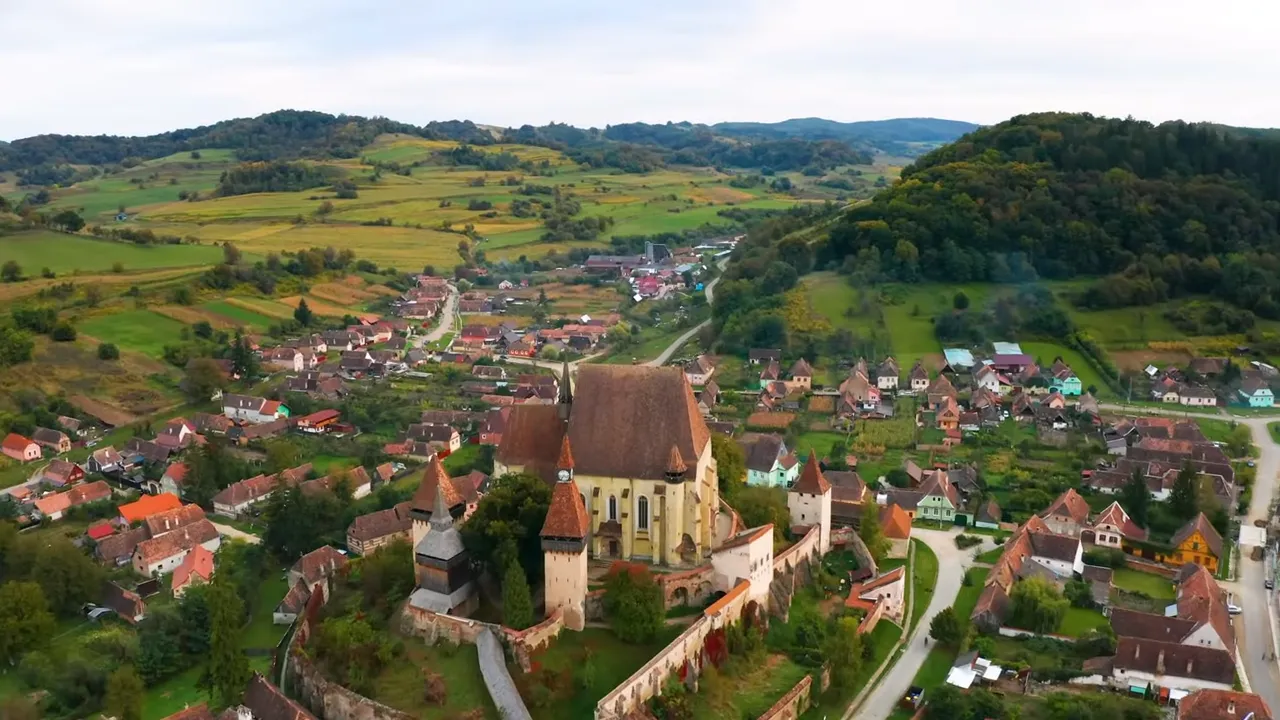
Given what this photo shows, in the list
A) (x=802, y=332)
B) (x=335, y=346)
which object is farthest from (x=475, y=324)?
(x=802, y=332)

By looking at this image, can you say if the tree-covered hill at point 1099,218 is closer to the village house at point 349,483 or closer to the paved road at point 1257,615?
the paved road at point 1257,615

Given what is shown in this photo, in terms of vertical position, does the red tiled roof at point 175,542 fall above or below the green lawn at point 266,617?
above

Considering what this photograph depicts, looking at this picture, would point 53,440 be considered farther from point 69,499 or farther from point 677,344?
point 677,344

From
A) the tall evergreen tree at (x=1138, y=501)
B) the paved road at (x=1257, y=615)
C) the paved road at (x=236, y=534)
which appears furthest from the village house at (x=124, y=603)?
the tall evergreen tree at (x=1138, y=501)

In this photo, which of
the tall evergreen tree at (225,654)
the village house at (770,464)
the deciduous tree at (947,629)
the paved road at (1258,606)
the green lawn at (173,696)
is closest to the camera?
the tall evergreen tree at (225,654)

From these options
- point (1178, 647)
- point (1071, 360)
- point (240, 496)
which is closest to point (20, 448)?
point (240, 496)

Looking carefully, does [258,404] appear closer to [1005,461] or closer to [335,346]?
[335,346]

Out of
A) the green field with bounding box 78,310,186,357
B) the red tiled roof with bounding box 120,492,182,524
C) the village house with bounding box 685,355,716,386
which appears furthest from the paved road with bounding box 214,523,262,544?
the village house with bounding box 685,355,716,386
